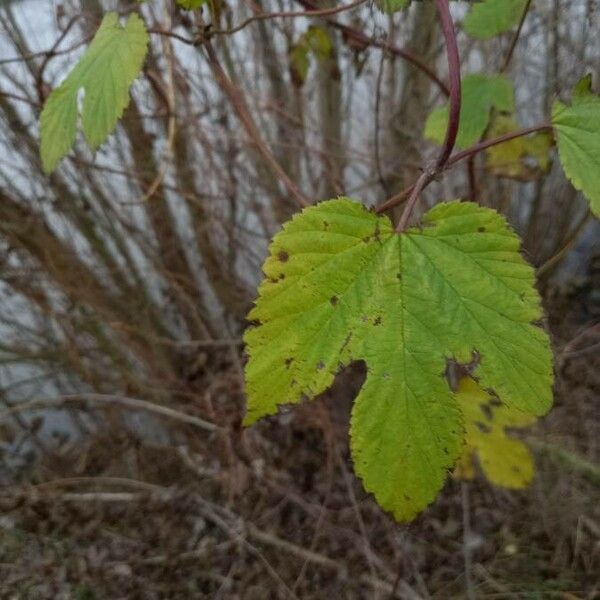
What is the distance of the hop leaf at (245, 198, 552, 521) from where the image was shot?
616 millimetres

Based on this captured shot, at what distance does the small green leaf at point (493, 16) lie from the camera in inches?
41.2

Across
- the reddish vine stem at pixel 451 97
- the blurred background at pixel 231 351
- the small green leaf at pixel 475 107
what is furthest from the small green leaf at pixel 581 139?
the blurred background at pixel 231 351

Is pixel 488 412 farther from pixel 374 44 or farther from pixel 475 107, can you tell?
pixel 374 44

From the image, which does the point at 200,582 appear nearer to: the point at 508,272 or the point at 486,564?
the point at 486,564

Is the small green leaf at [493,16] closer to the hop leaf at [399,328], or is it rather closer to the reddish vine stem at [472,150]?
the reddish vine stem at [472,150]

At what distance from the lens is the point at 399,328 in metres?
0.62

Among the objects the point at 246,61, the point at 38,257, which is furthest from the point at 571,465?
the point at 38,257

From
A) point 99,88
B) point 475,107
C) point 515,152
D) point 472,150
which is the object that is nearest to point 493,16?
point 475,107

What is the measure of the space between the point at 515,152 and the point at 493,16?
45 cm

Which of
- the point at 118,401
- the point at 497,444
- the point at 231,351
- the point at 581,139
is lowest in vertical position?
the point at 497,444

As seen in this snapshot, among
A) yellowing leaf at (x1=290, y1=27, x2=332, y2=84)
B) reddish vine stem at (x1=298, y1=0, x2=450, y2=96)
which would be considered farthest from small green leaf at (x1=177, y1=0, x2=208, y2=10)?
yellowing leaf at (x1=290, y1=27, x2=332, y2=84)

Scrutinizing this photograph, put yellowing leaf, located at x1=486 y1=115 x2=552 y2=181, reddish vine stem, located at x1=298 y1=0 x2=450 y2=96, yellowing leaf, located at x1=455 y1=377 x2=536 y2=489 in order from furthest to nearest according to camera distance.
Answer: yellowing leaf, located at x1=455 y1=377 x2=536 y2=489 < yellowing leaf, located at x1=486 y1=115 x2=552 y2=181 < reddish vine stem, located at x1=298 y1=0 x2=450 y2=96

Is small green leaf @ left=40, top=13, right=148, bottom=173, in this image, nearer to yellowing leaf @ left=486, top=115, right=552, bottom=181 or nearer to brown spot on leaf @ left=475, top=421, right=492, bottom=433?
yellowing leaf @ left=486, top=115, right=552, bottom=181

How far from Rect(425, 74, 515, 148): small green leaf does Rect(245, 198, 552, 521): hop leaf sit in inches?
16.9
